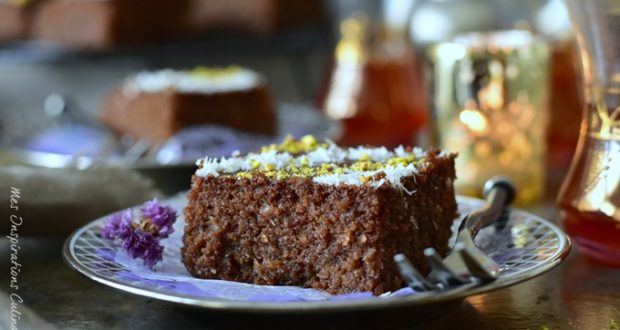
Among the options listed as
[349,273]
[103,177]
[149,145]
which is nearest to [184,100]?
[149,145]

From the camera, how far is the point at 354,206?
0.86 metres

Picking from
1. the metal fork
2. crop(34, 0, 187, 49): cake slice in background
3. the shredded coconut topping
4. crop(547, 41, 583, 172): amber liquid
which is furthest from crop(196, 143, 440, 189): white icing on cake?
crop(34, 0, 187, 49): cake slice in background

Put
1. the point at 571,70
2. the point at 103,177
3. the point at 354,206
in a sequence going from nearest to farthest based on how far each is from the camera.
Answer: the point at 354,206 < the point at 103,177 < the point at 571,70

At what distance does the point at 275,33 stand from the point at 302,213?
60.7 inches

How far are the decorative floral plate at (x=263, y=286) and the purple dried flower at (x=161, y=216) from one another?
4 centimetres

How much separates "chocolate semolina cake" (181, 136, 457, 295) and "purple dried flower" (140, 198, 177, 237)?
3 centimetres

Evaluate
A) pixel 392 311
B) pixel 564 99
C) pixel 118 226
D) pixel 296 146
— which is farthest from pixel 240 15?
pixel 392 311

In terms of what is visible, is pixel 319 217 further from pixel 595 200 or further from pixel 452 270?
pixel 595 200

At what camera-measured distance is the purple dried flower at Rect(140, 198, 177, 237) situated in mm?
982

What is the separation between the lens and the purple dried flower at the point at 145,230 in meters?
0.95

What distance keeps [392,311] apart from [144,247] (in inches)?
11.3

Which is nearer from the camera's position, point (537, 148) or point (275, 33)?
point (537, 148)

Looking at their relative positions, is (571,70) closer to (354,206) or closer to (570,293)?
(570,293)

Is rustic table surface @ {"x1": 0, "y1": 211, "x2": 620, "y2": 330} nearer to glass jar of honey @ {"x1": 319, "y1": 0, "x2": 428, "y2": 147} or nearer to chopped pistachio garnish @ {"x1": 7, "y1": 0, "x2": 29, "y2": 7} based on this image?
glass jar of honey @ {"x1": 319, "y1": 0, "x2": 428, "y2": 147}
